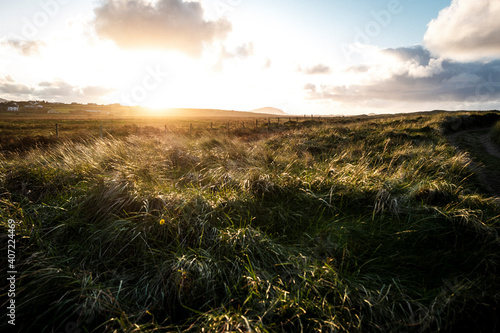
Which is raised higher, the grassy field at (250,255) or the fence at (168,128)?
the fence at (168,128)

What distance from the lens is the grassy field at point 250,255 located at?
6.95 feet

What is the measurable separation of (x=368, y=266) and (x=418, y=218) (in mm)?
1534

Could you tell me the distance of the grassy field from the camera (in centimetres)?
212

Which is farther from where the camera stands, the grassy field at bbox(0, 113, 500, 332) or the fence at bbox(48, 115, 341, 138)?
the fence at bbox(48, 115, 341, 138)

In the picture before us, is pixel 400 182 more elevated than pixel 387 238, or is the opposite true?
pixel 400 182

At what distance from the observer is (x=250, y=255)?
9.24ft

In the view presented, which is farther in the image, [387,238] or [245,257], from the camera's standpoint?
[387,238]

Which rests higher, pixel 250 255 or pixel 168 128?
pixel 168 128

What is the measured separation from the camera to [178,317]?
2.22 m

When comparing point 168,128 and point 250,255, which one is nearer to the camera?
point 250,255

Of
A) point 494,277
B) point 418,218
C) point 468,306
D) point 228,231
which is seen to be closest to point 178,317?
point 228,231

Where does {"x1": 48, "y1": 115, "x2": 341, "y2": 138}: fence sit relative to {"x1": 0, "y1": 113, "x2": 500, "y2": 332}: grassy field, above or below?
above

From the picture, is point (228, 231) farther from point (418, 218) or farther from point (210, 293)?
point (418, 218)

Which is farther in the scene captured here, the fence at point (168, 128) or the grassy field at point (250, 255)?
the fence at point (168, 128)
